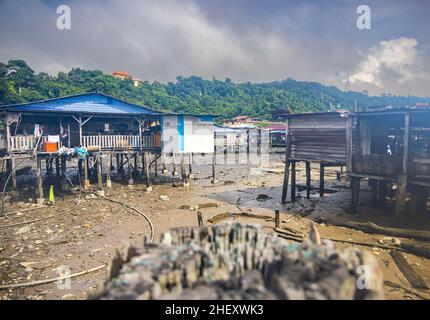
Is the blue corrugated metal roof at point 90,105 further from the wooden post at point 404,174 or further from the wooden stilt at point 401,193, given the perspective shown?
the wooden stilt at point 401,193

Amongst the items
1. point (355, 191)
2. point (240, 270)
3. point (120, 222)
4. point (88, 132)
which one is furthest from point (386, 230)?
point (88, 132)

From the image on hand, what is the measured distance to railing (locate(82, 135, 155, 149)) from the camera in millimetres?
23270

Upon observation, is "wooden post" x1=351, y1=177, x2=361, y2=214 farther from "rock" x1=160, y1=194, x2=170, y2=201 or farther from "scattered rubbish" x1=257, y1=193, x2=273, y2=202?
"rock" x1=160, y1=194, x2=170, y2=201

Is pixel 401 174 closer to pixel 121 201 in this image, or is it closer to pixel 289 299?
pixel 289 299

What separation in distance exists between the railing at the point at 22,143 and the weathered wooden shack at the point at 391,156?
65.9ft

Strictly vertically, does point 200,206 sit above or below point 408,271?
above

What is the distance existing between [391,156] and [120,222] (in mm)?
13712

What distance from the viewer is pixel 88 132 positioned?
25.9m

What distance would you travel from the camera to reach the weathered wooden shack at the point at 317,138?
16078 millimetres

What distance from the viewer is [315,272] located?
3424 millimetres

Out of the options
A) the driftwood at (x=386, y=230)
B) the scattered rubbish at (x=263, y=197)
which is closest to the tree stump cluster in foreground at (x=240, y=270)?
the driftwood at (x=386, y=230)

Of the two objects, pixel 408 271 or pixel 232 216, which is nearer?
pixel 408 271

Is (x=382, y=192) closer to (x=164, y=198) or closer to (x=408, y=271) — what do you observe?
(x=408, y=271)
